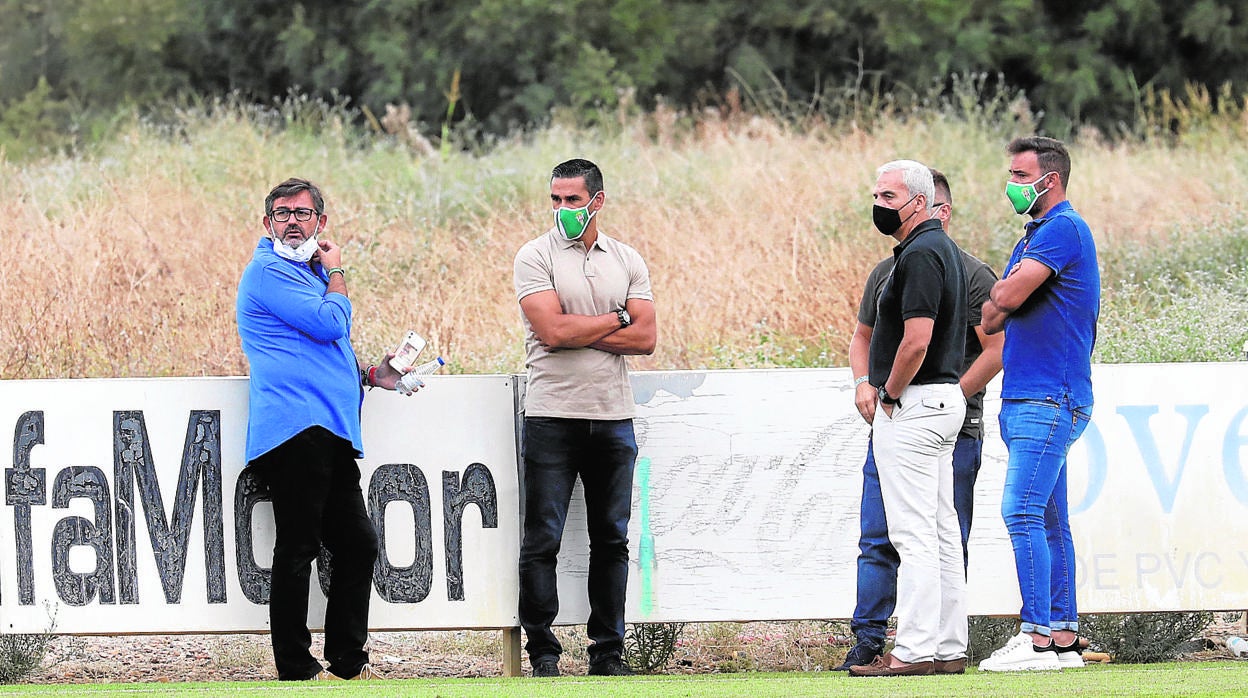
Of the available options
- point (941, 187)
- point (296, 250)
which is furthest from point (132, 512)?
point (941, 187)

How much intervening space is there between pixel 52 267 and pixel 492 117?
14.0 meters

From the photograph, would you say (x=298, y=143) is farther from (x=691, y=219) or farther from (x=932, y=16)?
(x=932, y=16)

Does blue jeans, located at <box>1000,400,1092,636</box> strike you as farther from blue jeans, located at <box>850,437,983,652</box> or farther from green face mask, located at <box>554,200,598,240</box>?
green face mask, located at <box>554,200,598,240</box>

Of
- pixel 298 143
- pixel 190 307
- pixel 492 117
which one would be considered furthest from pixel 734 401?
pixel 492 117

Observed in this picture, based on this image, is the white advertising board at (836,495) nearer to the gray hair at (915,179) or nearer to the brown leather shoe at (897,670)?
the brown leather shoe at (897,670)

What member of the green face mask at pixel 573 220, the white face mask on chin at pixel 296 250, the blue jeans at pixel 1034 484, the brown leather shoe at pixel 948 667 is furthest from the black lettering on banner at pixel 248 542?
the blue jeans at pixel 1034 484

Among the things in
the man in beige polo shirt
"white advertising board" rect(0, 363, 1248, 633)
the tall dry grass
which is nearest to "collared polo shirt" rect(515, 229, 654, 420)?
the man in beige polo shirt

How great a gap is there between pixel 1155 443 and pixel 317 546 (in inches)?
142

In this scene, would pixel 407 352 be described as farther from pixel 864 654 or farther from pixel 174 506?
pixel 864 654

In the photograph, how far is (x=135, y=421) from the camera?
645 cm

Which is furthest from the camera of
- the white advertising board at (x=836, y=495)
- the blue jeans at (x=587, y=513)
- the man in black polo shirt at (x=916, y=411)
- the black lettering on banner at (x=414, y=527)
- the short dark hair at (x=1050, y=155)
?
the white advertising board at (x=836, y=495)

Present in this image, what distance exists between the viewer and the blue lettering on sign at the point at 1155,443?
6.68 m

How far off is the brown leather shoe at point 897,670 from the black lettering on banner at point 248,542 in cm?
251

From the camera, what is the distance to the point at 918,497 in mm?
5523
